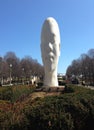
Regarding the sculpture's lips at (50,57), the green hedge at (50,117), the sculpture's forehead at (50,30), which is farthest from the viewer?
the sculpture's forehead at (50,30)

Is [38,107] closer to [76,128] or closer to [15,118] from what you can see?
[15,118]

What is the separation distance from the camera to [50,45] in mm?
27516

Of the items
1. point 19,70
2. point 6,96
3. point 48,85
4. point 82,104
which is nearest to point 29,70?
point 19,70

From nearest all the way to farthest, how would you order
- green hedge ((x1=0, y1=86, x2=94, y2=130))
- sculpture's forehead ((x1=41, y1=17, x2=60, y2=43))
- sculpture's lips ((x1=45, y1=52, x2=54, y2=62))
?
green hedge ((x1=0, y1=86, x2=94, y2=130)) → sculpture's lips ((x1=45, y1=52, x2=54, y2=62)) → sculpture's forehead ((x1=41, y1=17, x2=60, y2=43))

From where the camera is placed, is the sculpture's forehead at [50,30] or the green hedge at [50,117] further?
the sculpture's forehead at [50,30]

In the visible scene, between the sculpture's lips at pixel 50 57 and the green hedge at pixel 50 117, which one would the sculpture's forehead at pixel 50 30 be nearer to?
the sculpture's lips at pixel 50 57

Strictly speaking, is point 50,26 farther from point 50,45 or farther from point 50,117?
point 50,117

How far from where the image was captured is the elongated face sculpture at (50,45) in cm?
2758

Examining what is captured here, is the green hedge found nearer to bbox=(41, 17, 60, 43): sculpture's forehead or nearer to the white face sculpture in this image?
the white face sculpture

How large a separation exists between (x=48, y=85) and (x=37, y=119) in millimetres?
21249

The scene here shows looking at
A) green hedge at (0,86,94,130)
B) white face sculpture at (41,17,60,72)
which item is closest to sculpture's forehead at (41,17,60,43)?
white face sculpture at (41,17,60,72)

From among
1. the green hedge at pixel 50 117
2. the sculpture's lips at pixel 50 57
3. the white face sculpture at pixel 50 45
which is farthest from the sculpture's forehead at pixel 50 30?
the green hedge at pixel 50 117

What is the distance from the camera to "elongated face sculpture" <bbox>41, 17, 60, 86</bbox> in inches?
1086

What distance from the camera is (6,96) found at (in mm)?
17312
